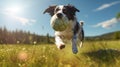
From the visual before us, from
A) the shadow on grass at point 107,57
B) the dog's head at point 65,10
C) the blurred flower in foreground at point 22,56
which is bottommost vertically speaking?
the shadow on grass at point 107,57

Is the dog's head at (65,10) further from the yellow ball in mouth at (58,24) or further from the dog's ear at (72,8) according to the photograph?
the yellow ball in mouth at (58,24)

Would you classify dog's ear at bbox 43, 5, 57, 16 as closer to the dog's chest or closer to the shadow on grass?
the dog's chest

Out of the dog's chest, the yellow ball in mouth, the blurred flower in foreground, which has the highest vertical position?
the yellow ball in mouth

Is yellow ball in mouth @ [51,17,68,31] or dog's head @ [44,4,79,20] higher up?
dog's head @ [44,4,79,20]

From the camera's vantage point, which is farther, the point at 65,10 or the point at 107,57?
the point at 65,10

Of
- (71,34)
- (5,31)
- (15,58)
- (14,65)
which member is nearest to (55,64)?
(14,65)

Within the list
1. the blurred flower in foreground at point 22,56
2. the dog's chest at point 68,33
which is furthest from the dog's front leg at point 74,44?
the blurred flower in foreground at point 22,56

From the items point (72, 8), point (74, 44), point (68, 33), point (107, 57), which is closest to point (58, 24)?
point (107, 57)

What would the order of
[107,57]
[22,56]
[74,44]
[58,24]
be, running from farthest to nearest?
1. [74,44]
2. [58,24]
3. [107,57]
4. [22,56]

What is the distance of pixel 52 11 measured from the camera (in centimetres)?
1131

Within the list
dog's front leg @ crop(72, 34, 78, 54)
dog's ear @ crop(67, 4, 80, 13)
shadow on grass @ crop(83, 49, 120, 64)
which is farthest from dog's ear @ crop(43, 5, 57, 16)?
shadow on grass @ crop(83, 49, 120, 64)

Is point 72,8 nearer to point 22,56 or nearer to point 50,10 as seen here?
point 50,10

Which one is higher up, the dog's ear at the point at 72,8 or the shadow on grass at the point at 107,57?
the dog's ear at the point at 72,8

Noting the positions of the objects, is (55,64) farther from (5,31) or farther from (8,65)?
(5,31)
